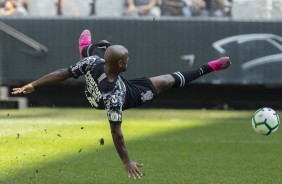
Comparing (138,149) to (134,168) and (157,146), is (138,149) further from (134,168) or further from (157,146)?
(134,168)

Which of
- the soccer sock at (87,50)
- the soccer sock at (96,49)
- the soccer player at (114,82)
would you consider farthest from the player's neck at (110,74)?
the soccer sock at (87,50)

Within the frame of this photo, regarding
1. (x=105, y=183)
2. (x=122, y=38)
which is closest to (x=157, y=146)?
(x=105, y=183)

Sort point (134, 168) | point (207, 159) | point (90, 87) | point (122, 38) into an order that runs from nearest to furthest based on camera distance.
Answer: point (134, 168) < point (90, 87) < point (207, 159) < point (122, 38)

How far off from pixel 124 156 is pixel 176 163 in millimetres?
3214

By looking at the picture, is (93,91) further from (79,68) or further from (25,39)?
(25,39)

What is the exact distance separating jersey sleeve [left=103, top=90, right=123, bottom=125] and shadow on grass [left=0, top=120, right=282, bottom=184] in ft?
4.79

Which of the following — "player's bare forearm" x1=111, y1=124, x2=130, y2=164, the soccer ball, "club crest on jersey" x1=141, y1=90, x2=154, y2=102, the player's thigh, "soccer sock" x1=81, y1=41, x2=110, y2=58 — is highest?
"soccer sock" x1=81, y1=41, x2=110, y2=58

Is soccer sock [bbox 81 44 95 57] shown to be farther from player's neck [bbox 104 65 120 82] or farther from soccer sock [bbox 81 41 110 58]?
player's neck [bbox 104 65 120 82]

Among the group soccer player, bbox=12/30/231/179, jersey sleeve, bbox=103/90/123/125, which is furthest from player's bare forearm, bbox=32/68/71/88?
jersey sleeve, bbox=103/90/123/125

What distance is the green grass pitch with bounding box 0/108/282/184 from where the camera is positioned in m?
9.14

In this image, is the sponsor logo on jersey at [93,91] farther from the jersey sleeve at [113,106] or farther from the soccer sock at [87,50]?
the soccer sock at [87,50]

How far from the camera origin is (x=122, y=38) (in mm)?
21406

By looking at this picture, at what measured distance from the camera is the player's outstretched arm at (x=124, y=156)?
23.1ft

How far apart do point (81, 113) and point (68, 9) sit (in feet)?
13.7
